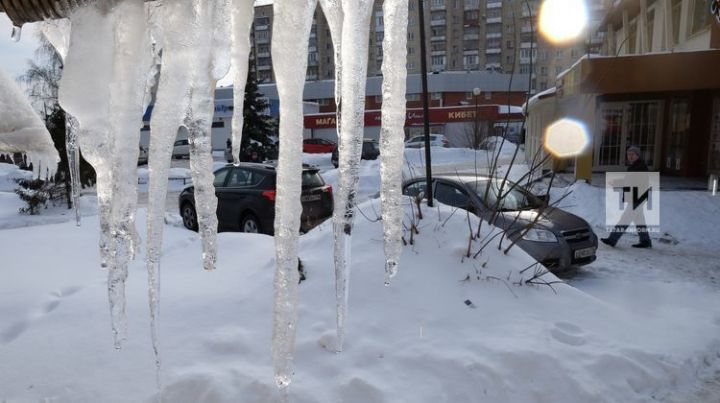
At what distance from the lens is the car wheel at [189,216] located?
10.6m

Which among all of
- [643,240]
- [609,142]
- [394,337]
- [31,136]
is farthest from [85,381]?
[609,142]

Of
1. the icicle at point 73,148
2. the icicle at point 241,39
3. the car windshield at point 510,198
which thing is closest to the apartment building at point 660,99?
the car windshield at point 510,198

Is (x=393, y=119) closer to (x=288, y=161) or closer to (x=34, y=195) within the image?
(x=288, y=161)

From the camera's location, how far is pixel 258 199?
30.0 ft

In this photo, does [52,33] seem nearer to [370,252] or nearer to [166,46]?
[166,46]

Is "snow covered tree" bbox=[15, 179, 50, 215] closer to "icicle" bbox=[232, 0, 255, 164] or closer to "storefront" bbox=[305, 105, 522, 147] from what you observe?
"icicle" bbox=[232, 0, 255, 164]

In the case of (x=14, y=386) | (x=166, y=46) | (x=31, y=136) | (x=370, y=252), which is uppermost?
(x=166, y=46)

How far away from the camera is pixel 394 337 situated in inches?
149

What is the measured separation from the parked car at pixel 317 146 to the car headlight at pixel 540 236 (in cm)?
2709

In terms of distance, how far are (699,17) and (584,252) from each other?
1231cm

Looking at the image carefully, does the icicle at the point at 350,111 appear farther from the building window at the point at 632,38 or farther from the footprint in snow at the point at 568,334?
the building window at the point at 632,38

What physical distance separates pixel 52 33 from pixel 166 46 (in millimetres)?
537

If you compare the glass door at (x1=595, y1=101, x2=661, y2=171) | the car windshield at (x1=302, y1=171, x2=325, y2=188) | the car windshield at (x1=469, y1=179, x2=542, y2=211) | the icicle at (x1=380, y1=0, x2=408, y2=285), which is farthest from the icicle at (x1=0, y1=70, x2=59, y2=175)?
the glass door at (x1=595, y1=101, x2=661, y2=171)

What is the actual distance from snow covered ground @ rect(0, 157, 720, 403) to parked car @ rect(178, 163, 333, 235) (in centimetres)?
343
